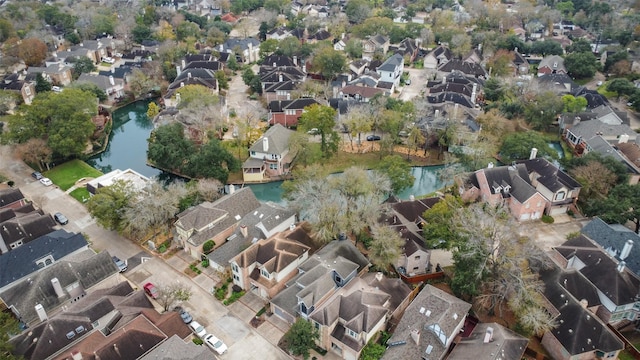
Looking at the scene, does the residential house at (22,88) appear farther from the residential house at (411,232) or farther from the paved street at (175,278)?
the residential house at (411,232)

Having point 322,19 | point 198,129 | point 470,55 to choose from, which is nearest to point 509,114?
point 470,55

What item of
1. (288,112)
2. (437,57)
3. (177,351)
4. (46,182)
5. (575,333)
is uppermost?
(177,351)

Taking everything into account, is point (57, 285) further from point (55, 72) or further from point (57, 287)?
point (55, 72)

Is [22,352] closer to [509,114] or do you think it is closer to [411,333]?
[411,333]

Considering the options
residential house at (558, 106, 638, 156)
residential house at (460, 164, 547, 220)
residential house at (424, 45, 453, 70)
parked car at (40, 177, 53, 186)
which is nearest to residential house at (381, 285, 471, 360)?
residential house at (460, 164, 547, 220)

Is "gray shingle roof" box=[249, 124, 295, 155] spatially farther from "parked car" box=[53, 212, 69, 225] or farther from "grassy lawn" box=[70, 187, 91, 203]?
"parked car" box=[53, 212, 69, 225]

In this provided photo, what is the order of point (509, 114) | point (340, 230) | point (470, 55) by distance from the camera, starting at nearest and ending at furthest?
point (340, 230)
point (509, 114)
point (470, 55)

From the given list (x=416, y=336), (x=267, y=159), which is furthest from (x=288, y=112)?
(x=416, y=336)
